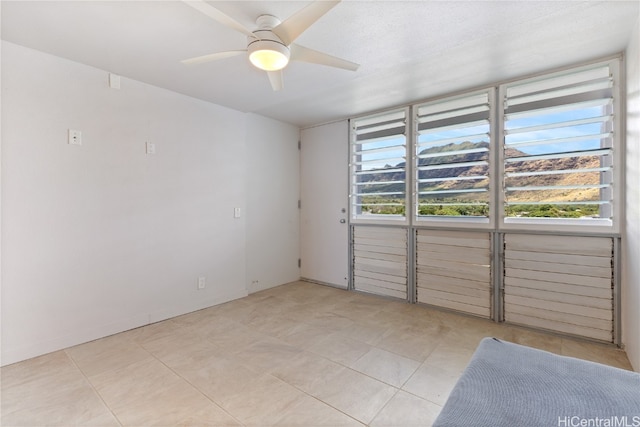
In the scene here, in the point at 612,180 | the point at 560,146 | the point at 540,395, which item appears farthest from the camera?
the point at 560,146

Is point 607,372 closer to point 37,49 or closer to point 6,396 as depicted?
point 6,396

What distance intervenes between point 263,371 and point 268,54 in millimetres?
2176

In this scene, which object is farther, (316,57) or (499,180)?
(499,180)

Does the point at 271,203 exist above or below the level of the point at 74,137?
below

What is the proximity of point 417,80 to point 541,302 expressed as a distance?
2462mm

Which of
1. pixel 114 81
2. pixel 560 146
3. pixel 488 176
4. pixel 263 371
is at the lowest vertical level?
pixel 263 371

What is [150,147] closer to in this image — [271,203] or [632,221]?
[271,203]

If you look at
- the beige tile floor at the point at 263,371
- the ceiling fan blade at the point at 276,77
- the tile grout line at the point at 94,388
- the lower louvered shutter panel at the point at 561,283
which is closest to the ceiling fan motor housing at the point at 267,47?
the ceiling fan blade at the point at 276,77

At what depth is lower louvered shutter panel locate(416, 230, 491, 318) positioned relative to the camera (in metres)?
3.11

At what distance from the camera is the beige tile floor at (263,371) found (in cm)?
170

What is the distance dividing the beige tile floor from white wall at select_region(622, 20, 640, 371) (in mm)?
258

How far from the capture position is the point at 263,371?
2.14 m

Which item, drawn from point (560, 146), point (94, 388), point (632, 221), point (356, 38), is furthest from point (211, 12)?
point (632, 221)

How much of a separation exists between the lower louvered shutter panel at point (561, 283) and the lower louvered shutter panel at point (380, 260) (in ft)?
3.75
